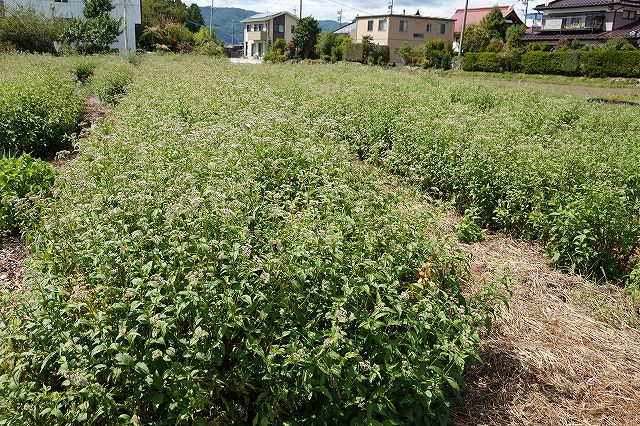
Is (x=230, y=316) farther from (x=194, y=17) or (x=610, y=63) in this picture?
(x=194, y=17)

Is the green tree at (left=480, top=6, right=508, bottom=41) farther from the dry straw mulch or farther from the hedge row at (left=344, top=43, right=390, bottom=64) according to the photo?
the dry straw mulch

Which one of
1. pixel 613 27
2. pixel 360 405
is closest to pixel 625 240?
pixel 360 405

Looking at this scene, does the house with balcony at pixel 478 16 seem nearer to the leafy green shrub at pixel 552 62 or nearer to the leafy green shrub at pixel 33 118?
the leafy green shrub at pixel 552 62

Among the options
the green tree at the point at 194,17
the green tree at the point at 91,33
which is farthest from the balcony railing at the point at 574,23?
the green tree at the point at 194,17

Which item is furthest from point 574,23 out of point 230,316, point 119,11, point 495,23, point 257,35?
point 230,316

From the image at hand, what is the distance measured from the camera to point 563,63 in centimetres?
3525

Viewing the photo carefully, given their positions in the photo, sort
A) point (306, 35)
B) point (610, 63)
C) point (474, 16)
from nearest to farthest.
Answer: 1. point (610, 63)
2. point (306, 35)
3. point (474, 16)

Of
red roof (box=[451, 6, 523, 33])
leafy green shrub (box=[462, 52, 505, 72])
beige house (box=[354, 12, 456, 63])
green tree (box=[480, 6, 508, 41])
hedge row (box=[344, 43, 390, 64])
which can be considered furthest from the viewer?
red roof (box=[451, 6, 523, 33])

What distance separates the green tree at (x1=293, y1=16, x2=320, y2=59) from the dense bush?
23.9 m

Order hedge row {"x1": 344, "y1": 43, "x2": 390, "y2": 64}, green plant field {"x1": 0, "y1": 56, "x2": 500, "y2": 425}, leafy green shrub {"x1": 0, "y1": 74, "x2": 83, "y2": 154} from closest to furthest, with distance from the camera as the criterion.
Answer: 1. green plant field {"x1": 0, "y1": 56, "x2": 500, "y2": 425}
2. leafy green shrub {"x1": 0, "y1": 74, "x2": 83, "y2": 154}
3. hedge row {"x1": 344, "y1": 43, "x2": 390, "y2": 64}

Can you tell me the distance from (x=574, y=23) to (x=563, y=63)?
19521mm

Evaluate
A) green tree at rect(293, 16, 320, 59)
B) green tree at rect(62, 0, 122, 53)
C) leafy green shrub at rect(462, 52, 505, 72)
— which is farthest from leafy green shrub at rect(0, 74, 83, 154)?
green tree at rect(293, 16, 320, 59)

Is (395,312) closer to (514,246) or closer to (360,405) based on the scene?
(360,405)

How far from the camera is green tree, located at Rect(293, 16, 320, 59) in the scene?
52.2m
